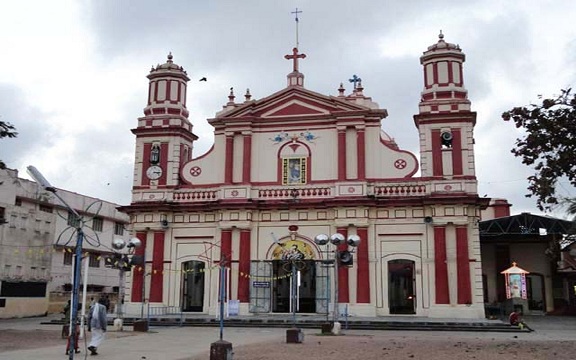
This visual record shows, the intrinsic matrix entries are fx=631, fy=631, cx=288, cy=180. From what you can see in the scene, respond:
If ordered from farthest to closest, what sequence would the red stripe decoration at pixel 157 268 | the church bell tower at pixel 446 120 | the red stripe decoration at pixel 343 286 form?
the red stripe decoration at pixel 157 268 → the church bell tower at pixel 446 120 → the red stripe decoration at pixel 343 286

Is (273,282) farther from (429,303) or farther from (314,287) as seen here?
(429,303)

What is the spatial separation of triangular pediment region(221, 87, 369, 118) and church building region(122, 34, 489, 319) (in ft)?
0.17

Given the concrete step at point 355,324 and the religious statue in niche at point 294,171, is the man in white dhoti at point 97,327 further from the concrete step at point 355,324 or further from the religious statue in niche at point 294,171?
the religious statue in niche at point 294,171

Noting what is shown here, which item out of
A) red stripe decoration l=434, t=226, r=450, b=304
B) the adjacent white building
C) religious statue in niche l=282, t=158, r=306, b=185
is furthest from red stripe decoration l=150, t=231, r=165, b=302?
red stripe decoration l=434, t=226, r=450, b=304

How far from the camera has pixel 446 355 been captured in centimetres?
1480

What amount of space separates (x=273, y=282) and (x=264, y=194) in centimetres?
425

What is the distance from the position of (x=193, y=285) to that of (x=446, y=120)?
14.7 metres

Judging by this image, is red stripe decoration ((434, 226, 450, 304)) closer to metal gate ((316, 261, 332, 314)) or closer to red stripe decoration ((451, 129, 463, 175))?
red stripe decoration ((451, 129, 463, 175))

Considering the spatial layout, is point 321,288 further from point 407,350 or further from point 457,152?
point 407,350

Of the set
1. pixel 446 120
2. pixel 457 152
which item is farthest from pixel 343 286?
pixel 446 120

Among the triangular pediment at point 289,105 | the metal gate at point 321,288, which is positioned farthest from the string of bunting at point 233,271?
the triangular pediment at point 289,105

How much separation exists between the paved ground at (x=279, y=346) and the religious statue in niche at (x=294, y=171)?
9850 millimetres

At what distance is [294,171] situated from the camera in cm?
3114

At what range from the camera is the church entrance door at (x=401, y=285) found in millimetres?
29078
